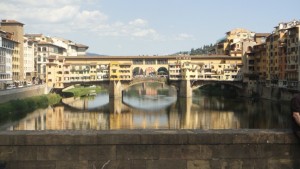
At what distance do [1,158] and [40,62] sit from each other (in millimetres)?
96283

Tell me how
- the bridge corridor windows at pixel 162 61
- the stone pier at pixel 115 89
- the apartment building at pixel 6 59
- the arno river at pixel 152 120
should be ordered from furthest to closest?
the bridge corridor windows at pixel 162 61, the stone pier at pixel 115 89, the apartment building at pixel 6 59, the arno river at pixel 152 120

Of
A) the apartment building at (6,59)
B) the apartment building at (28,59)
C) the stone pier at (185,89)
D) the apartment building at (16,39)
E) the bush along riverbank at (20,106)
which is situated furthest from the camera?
the apartment building at (28,59)

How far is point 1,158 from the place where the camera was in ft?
26.0

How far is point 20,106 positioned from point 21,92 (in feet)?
22.5

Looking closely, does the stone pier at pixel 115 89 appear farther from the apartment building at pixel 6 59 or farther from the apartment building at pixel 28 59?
the apartment building at pixel 28 59

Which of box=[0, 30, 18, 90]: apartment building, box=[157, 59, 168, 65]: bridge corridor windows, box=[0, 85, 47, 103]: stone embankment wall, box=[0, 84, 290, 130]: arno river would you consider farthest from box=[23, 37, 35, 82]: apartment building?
box=[0, 84, 290, 130]: arno river

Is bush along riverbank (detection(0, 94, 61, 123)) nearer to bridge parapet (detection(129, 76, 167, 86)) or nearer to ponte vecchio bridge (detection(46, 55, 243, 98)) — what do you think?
ponte vecchio bridge (detection(46, 55, 243, 98))

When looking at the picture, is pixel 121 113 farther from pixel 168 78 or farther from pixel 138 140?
pixel 138 140

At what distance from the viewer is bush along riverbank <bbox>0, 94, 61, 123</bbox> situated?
4297 cm

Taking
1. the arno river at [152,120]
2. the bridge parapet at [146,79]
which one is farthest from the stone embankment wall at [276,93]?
the bridge parapet at [146,79]

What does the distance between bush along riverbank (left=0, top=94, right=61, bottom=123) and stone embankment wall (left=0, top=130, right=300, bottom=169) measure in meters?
33.7

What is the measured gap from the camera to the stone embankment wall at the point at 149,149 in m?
7.96

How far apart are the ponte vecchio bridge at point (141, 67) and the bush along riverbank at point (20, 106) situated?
15973 mm

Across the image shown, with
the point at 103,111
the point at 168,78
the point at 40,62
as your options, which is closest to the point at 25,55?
the point at 40,62
